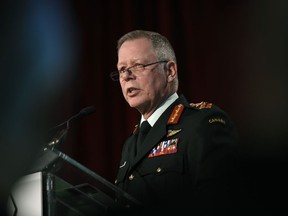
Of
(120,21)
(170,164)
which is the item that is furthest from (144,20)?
(170,164)

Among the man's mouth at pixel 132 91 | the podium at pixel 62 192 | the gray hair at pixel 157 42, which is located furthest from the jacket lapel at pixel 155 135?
the podium at pixel 62 192

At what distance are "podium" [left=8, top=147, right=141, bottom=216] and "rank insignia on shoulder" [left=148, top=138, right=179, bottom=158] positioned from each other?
0.54 meters

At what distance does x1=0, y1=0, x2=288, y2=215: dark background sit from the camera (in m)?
2.22

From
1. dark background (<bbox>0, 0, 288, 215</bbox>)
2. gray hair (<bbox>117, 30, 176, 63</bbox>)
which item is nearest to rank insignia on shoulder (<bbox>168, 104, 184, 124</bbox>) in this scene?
gray hair (<bbox>117, 30, 176, 63</bbox>)

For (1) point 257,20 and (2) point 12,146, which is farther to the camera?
(1) point 257,20

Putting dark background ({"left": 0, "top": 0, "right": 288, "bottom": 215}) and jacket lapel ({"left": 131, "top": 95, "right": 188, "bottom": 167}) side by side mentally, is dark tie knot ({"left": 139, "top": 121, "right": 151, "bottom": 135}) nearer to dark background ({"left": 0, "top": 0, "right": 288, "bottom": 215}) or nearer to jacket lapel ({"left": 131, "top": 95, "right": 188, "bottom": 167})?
jacket lapel ({"left": 131, "top": 95, "right": 188, "bottom": 167})

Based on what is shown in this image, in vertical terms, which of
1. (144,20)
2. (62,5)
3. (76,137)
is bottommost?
(76,137)

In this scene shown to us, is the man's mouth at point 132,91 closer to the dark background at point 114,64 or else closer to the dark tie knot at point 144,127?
the dark tie knot at point 144,127

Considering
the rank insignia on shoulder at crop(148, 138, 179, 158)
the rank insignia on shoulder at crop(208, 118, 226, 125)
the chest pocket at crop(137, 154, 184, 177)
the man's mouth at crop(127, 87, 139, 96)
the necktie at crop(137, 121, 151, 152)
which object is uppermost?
the man's mouth at crop(127, 87, 139, 96)

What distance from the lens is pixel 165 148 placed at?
156cm

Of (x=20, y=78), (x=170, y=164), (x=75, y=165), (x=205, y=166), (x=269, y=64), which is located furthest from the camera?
(x=20, y=78)

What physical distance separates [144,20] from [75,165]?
6.62 ft

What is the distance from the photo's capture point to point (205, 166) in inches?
53.1

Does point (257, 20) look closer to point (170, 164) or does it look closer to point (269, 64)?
point (269, 64)
